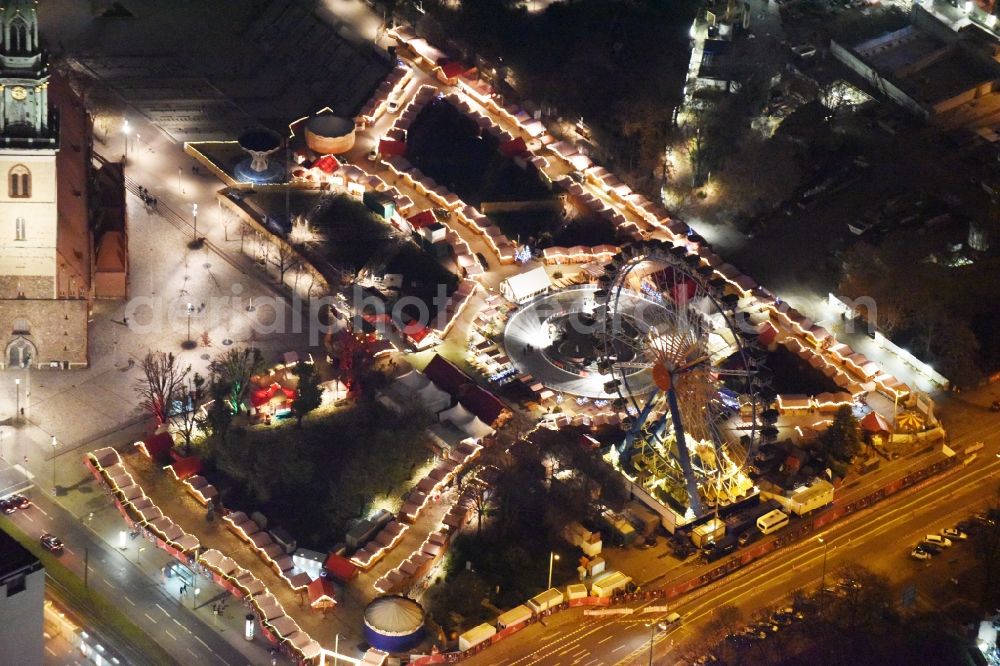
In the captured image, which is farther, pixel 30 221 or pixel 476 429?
pixel 30 221

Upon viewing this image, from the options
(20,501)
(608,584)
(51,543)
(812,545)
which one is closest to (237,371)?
(20,501)

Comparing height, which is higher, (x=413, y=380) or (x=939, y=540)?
(x=413, y=380)

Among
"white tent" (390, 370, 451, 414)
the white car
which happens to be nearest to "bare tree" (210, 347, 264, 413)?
"white tent" (390, 370, 451, 414)

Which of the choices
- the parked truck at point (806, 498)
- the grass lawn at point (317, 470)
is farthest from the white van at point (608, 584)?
→ the grass lawn at point (317, 470)

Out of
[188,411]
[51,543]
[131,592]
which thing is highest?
[188,411]

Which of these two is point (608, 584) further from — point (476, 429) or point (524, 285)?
point (524, 285)

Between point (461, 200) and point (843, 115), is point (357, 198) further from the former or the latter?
point (843, 115)

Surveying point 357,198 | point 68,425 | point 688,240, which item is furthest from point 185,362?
point 688,240
